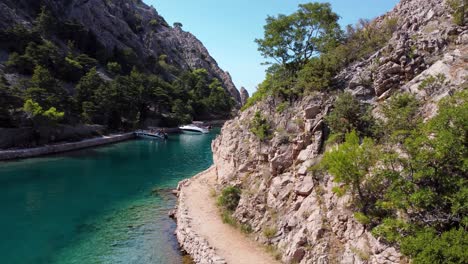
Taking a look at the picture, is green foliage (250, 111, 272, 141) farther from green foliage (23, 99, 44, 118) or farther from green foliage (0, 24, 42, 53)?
green foliage (0, 24, 42, 53)

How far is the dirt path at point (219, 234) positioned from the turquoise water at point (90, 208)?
219 centimetres

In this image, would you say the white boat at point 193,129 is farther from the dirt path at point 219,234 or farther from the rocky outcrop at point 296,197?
the rocky outcrop at point 296,197

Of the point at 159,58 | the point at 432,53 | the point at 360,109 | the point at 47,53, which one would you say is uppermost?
the point at 159,58

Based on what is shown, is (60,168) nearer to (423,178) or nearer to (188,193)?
(188,193)

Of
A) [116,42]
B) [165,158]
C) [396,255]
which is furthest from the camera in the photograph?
[116,42]

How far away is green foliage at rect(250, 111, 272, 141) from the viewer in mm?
26766

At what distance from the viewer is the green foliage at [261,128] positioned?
26766mm

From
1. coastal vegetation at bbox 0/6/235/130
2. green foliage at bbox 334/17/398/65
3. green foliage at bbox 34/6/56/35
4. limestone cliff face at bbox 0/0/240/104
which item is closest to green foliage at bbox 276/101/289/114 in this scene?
green foliage at bbox 334/17/398/65

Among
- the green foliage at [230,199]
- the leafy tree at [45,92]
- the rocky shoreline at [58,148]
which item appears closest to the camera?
the green foliage at [230,199]

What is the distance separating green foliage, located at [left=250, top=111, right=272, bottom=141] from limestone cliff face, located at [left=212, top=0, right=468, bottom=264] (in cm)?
50

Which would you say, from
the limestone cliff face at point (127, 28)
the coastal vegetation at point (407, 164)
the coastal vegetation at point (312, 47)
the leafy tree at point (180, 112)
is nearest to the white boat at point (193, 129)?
the leafy tree at point (180, 112)

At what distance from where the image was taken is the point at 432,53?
71.4 feet

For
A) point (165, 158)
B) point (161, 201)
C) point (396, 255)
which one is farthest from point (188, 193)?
point (165, 158)

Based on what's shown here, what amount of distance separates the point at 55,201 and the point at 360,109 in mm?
28437
